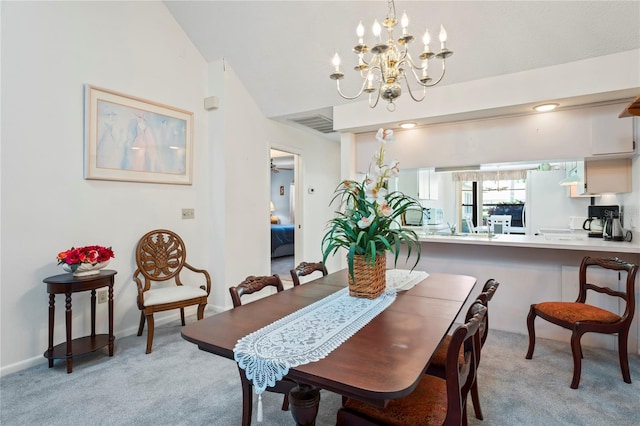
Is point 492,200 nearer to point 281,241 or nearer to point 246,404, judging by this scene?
point 281,241

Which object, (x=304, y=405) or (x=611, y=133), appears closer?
(x=304, y=405)

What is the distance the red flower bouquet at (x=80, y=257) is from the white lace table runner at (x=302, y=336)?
1.96 metres

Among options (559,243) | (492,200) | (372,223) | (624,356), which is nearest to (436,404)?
(372,223)

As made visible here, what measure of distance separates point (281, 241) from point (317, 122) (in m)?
3.64

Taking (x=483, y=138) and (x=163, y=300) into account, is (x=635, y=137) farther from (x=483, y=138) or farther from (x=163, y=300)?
(x=163, y=300)

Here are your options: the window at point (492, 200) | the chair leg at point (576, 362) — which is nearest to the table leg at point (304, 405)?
the chair leg at point (576, 362)

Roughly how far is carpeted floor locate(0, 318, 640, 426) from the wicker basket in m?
0.78

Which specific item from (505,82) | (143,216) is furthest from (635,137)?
(143,216)

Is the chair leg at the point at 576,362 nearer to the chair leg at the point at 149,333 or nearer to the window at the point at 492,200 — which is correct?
the chair leg at the point at 149,333

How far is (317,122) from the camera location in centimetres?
463

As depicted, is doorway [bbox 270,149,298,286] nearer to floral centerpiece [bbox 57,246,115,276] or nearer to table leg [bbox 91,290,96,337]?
table leg [bbox 91,290,96,337]

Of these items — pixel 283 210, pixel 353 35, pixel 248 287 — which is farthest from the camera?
pixel 283 210

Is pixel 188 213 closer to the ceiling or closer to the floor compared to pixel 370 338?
closer to the ceiling

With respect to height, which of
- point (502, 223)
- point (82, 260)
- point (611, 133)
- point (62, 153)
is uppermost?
point (611, 133)
